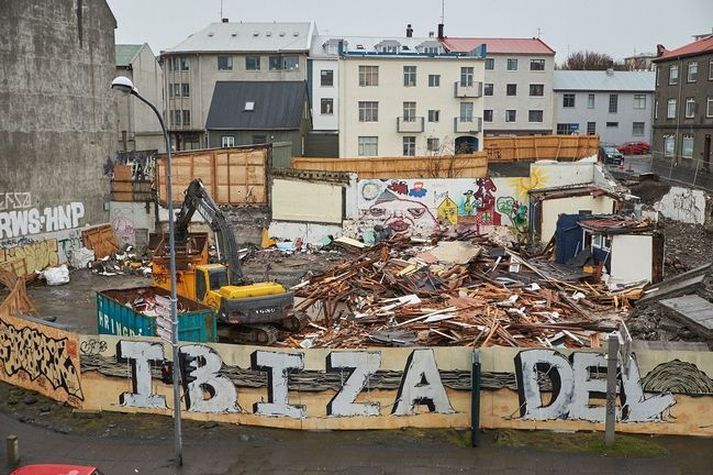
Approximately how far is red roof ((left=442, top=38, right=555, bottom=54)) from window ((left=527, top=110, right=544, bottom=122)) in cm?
590

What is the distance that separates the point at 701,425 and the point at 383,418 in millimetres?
6700

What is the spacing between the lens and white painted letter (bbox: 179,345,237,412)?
1694 cm

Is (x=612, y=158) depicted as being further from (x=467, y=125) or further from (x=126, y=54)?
(x=126, y=54)

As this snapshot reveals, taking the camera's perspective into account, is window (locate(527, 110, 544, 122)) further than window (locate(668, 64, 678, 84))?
Yes

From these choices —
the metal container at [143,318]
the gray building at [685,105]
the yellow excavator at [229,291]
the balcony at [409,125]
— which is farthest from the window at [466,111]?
the metal container at [143,318]

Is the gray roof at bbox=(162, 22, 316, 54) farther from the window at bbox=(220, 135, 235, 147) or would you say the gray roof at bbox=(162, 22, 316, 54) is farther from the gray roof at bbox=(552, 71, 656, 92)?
the gray roof at bbox=(552, 71, 656, 92)

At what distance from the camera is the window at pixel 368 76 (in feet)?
182

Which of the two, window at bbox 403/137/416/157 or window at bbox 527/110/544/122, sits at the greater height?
window at bbox 527/110/544/122

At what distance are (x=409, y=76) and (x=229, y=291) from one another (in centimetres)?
3797

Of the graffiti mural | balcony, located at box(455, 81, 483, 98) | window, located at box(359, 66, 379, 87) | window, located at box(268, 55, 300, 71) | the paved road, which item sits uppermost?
window, located at box(268, 55, 300, 71)

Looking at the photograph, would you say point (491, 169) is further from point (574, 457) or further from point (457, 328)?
point (574, 457)

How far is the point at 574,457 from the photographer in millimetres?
15320

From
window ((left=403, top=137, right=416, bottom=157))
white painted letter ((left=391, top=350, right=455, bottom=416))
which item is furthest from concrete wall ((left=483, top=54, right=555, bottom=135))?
white painted letter ((left=391, top=350, right=455, bottom=416))

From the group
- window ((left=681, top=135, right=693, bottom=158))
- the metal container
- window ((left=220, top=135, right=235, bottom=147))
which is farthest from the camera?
window ((left=220, top=135, right=235, bottom=147))
